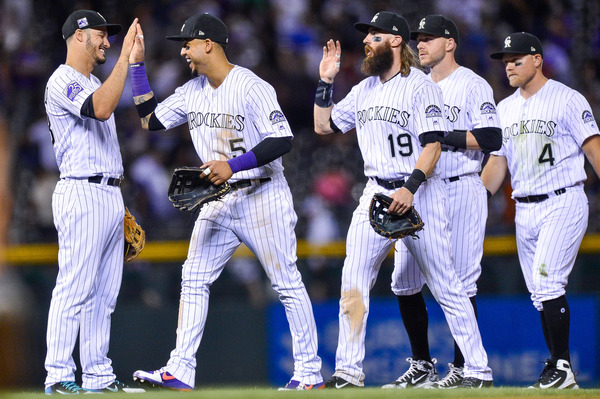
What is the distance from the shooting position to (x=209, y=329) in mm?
8820

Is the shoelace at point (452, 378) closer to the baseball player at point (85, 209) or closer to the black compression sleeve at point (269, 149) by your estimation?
the black compression sleeve at point (269, 149)

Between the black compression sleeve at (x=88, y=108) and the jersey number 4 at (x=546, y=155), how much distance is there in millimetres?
3009

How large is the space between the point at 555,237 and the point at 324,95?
1819 mm

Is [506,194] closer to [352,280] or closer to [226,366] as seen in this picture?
[226,366]

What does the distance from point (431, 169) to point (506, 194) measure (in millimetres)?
4522

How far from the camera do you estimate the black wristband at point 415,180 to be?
5.26 metres

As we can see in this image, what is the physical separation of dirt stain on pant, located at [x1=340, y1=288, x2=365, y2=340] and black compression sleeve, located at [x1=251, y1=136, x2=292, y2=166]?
0.94m

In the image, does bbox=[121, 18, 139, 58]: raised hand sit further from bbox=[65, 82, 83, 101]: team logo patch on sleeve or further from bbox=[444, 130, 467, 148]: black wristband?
bbox=[444, 130, 467, 148]: black wristband

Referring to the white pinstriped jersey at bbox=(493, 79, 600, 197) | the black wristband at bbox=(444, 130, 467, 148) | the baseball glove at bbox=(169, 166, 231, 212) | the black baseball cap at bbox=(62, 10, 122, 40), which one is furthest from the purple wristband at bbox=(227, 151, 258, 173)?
the white pinstriped jersey at bbox=(493, 79, 600, 197)

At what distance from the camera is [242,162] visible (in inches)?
206

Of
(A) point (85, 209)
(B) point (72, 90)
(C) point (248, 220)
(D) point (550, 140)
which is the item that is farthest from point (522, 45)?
(A) point (85, 209)

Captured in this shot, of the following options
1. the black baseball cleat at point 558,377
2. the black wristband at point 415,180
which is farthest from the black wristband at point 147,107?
the black baseball cleat at point 558,377

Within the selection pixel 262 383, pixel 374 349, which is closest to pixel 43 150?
pixel 262 383

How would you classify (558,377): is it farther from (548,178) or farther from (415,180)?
(415,180)
